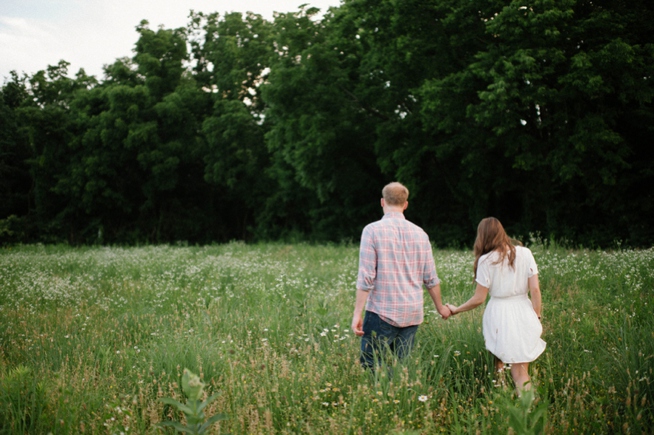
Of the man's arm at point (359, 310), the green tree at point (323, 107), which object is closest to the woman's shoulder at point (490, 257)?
the man's arm at point (359, 310)

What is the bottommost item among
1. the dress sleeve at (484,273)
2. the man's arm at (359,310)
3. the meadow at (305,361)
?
the meadow at (305,361)

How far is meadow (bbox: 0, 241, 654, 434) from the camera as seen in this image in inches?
139

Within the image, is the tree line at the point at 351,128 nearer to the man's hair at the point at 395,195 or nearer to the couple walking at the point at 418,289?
the couple walking at the point at 418,289

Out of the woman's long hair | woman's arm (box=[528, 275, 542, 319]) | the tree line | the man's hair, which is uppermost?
the tree line

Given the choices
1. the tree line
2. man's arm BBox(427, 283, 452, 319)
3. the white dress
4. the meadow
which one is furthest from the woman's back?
the tree line

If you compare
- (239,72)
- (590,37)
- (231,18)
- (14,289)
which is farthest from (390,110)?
(14,289)

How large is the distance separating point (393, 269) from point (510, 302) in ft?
3.76

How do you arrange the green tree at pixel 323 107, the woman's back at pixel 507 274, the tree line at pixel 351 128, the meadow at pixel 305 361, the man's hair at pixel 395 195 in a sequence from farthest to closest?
the green tree at pixel 323 107
the tree line at pixel 351 128
the man's hair at pixel 395 195
the woman's back at pixel 507 274
the meadow at pixel 305 361

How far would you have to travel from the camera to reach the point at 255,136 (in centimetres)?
3192

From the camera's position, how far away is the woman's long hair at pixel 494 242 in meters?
4.29

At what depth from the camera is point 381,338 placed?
14.4 ft

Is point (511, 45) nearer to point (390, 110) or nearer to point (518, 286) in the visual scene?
point (390, 110)

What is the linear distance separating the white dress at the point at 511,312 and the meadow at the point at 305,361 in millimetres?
302

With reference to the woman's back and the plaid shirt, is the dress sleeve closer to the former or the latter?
the woman's back
